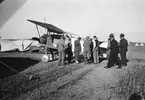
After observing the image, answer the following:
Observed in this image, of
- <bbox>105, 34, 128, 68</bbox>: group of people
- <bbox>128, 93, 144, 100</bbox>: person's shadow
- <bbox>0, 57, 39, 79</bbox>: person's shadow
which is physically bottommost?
<bbox>128, 93, 144, 100</bbox>: person's shadow

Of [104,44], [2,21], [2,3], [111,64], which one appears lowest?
[111,64]

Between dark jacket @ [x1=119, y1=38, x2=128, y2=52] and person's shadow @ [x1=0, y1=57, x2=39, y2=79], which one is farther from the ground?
dark jacket @ [x1=119, y1=38, x2=128, y2=52]

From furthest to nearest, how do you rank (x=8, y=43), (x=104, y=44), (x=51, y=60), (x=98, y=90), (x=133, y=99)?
(x=8, y=43)
(x=104, y=44)
(x=51, y=60)
(x=98, y=90)
(x=133, y=99)

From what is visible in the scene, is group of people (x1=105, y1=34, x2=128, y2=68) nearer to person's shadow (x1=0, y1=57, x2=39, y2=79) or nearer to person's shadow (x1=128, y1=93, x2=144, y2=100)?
person's shadow (x1=128, y1=93, x2=144, y2=100)

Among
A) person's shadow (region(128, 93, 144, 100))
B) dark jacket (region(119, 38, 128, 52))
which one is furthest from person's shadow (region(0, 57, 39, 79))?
dark jacket (region(119, 38, 128, 52))

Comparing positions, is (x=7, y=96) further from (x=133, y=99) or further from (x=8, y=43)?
(x=8, y=43)

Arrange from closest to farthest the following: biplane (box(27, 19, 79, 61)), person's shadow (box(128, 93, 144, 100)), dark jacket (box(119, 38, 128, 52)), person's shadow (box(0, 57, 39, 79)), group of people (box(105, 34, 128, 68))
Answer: person's shadow (box(128, 93, 144, 100)), person's shadow (box(0, 57, 39, 79)), group of people (box(105, 34, 128, 68)), dark jacket (box(119, 38, 128, 52)), biplane (box(27, 19, 79, 61))

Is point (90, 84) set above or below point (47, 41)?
below

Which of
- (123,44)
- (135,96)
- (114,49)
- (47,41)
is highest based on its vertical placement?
(47,41)

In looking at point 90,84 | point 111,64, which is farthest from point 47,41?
point 90,84

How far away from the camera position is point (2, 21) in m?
6.11

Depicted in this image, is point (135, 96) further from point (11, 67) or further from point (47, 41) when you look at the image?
point (47, 41)

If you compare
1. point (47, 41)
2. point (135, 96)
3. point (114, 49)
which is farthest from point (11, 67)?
point (135, 96)

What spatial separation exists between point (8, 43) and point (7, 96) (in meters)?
14.6
